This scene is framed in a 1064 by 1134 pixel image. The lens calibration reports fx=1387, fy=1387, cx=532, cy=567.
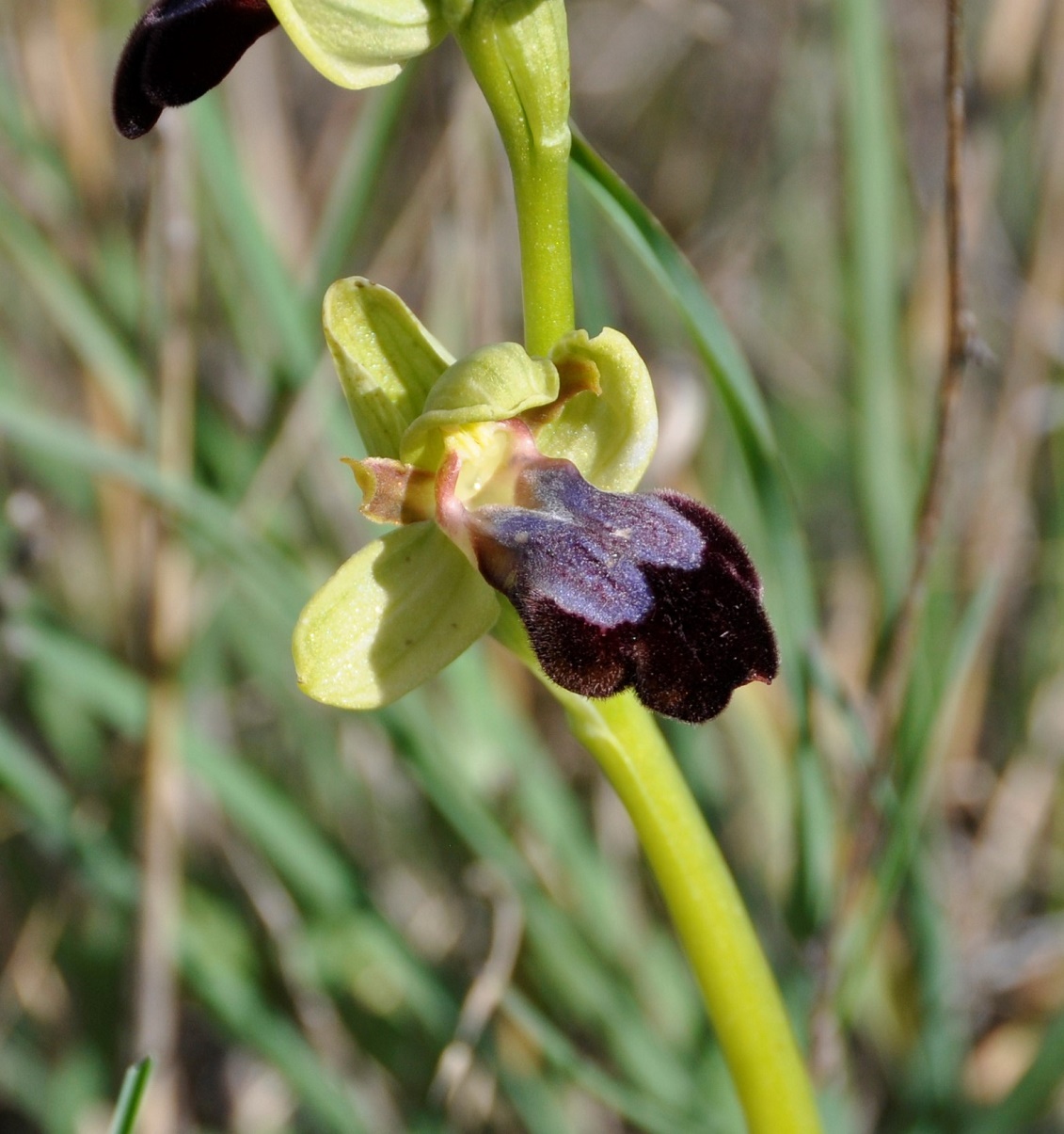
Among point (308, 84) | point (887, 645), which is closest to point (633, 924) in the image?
point (887, 645)

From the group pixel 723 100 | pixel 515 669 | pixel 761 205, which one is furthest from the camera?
pixel 723 100

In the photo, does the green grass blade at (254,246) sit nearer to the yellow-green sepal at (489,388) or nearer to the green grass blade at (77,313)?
the green grass blade at (77,313)

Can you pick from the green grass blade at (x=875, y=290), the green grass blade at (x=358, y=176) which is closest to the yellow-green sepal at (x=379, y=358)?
the green grass blade at (x=358, y=176)

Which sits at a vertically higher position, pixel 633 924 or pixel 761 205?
pixel 761 205

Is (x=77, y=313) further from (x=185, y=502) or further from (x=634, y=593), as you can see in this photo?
(x=634, y=593)

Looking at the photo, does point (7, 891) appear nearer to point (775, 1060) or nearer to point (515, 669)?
point (515, 669)

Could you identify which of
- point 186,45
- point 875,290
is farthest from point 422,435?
point 875,290
